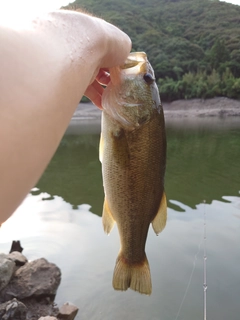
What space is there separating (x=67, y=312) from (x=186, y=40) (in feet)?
256

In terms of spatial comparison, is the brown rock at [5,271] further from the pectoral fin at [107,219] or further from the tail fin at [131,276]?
the pectoral fin at [107,219]

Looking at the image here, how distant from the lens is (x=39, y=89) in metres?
0.87

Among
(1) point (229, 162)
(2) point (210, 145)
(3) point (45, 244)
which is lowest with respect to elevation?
(2) point (210, 145)

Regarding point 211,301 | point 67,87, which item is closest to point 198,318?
point 211,301

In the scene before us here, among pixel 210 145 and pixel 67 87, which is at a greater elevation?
pixel 67 87

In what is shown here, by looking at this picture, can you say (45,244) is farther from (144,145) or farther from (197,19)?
(197,19)

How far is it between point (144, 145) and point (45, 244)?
26.3ft

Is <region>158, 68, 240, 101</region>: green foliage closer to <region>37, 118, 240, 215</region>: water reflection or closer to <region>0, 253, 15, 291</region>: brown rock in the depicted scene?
<region>37, 118, 240, 215</region>: water reflection

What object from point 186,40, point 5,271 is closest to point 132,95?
point 5,271

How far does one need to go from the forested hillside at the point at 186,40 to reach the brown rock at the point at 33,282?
48601 mm

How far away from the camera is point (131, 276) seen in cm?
236

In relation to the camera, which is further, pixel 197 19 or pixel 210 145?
pixel 197 19

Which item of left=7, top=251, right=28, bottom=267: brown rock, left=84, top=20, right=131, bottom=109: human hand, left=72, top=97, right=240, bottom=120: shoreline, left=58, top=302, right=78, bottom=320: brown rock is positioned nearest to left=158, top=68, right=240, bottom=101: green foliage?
left=72, top=97, right=240, bottom=120: shoreline

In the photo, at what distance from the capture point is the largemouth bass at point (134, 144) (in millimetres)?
2031
